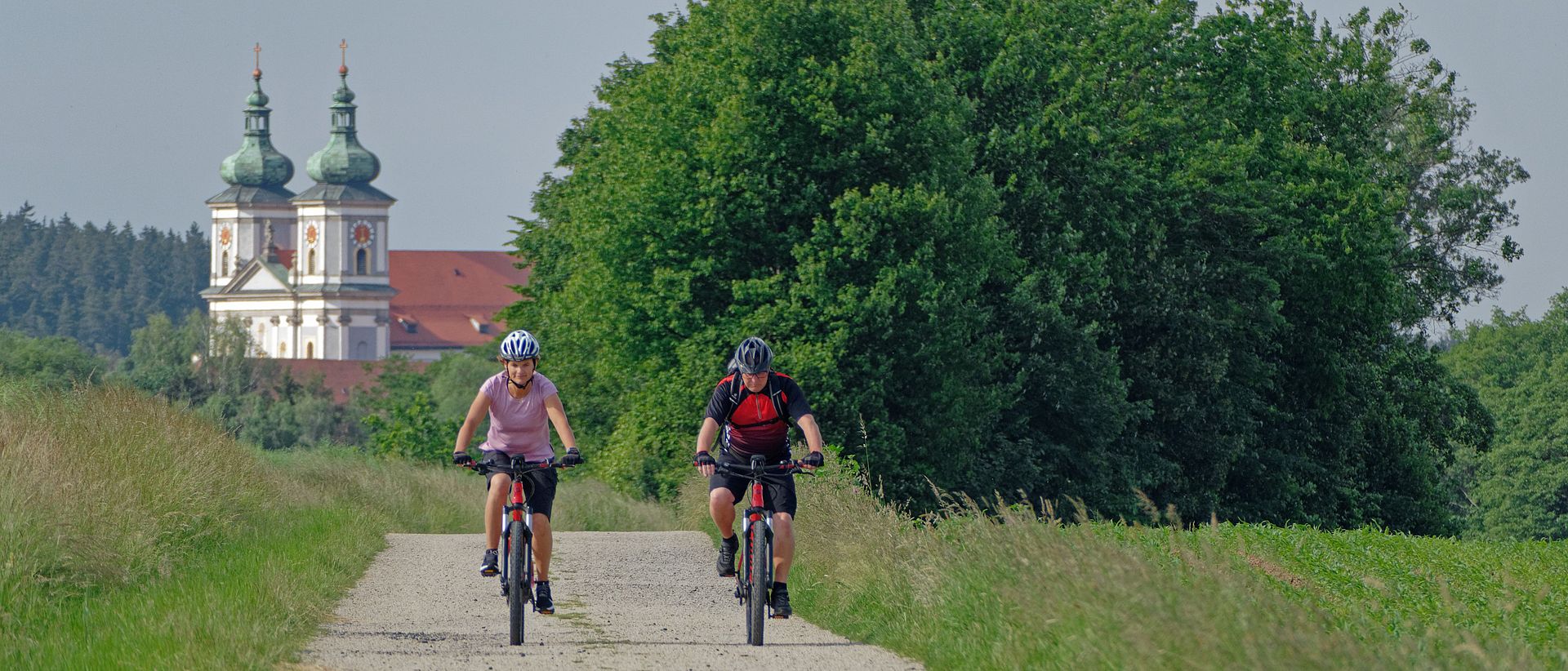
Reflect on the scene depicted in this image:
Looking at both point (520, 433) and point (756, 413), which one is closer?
point (520, 433)

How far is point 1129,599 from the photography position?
26.5 ft

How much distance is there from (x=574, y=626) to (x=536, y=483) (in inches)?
46.9

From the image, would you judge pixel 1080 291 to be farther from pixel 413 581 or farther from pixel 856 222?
pixel 413 581

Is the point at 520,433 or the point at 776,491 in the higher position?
the point at 520,433

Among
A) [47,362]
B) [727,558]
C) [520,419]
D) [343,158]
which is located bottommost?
→ [727,558]

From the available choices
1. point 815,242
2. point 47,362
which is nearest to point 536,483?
point 815,242

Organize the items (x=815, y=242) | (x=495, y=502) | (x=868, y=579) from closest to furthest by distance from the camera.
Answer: (x=495, y=502) → (x=868, y=579) → (x=815, y=242)

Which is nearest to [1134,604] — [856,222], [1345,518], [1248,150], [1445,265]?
[856,222]

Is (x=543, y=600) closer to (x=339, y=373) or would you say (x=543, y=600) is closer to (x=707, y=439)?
(x=707, y=439)

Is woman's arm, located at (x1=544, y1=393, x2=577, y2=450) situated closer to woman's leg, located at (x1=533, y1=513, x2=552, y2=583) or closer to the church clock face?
woman's leg, located at (x1=533, y1=513, x2=552, y2=583)

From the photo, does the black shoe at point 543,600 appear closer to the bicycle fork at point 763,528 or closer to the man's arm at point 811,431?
the bicycle fork at point 763,528


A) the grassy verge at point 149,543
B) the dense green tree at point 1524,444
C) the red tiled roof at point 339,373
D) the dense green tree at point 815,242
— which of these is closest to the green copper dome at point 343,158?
the red tiled roof at point 339,373

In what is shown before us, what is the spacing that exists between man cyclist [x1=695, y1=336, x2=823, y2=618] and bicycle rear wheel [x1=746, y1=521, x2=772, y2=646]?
14 centimetres

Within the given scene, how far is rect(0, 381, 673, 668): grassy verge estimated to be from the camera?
9.21 meters
